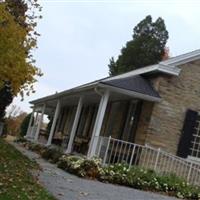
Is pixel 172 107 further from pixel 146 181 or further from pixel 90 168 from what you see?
pixel 90 168

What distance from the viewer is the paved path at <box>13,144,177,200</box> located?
472 inches

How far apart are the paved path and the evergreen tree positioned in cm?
3061

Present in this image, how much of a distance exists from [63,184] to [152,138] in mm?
7079

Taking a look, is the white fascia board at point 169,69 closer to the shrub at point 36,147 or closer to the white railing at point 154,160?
the white railing at point 154,160

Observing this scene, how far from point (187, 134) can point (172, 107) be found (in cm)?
114

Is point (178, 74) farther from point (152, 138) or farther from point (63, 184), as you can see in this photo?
point (63, 184)

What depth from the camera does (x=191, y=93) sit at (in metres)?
20.8

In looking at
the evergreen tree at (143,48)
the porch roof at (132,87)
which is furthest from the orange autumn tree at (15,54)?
the evergreen tree at (143,48)

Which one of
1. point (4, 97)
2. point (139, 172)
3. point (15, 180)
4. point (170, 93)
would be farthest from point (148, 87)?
point (4, 97)

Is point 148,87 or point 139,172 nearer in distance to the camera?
point 139,172

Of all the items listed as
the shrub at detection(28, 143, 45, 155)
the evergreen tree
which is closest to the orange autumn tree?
the shrub at detection(28, 143, 45, 155)

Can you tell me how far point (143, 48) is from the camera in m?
47.1

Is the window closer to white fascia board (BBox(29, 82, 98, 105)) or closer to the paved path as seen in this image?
white fascia board (BBox(29, 82, 98, 105))

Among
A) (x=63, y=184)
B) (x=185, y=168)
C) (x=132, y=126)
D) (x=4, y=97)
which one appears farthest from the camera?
(x=4, y=97)
